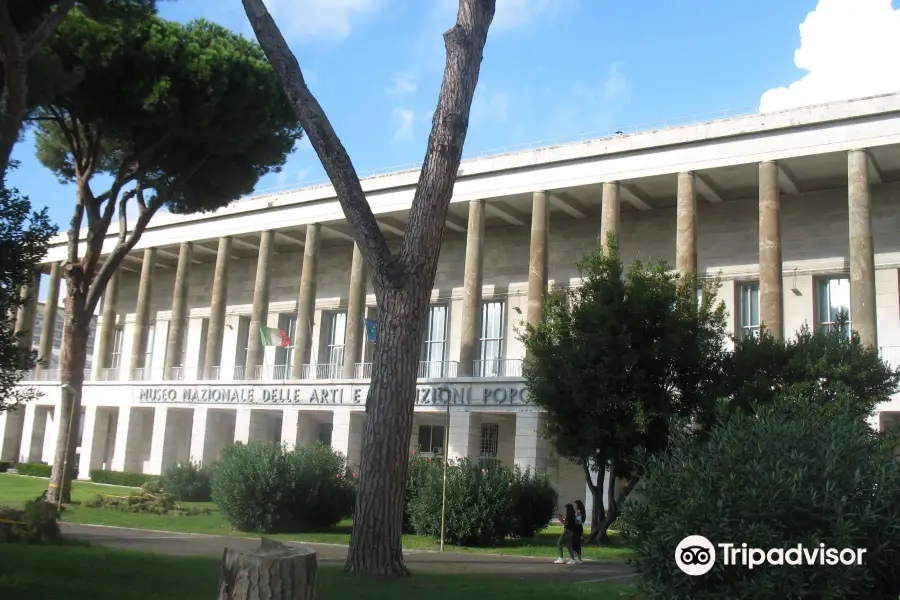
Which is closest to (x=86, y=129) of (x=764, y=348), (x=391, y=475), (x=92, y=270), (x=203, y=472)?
(x=92, y=270)

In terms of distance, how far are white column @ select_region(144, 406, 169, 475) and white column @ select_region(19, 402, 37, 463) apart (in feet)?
29.7

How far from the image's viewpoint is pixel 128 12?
52.1ft

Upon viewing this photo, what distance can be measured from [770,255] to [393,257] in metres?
16.9

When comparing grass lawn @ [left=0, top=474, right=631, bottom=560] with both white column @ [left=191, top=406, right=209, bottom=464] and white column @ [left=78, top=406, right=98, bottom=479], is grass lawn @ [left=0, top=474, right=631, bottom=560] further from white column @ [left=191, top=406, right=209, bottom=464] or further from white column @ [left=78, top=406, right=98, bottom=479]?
white column @ [left=78, top=406, right=98, bottom=479]

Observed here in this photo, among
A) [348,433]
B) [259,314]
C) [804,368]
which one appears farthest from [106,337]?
[804,368]

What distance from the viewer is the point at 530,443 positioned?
26750mm

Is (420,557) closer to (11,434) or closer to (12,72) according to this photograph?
(12,72)

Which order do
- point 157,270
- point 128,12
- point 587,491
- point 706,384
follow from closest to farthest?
point 128,12 < point 706,384 < point 587,491 < point 157,270

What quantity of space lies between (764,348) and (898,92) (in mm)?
10202

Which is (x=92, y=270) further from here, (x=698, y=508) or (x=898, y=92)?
(x=898, y=92)

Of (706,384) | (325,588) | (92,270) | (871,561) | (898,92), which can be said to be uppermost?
(898,92)

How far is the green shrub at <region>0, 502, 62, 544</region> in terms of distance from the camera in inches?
439

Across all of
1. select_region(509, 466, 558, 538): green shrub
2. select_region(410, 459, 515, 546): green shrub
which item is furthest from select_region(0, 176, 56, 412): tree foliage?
select_region(509, 466, 558, 538): green shrub

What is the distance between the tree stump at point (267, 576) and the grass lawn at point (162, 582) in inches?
190
